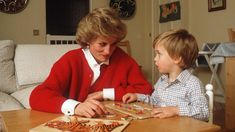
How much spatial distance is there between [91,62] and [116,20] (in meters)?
0.22

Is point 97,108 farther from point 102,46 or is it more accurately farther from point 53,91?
point 102,46

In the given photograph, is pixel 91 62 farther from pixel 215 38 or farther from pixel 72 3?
pixel 72 3

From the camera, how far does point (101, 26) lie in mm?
1209

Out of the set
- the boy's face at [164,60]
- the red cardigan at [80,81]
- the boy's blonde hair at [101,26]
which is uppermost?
the boy's blonde hair at [101,26]

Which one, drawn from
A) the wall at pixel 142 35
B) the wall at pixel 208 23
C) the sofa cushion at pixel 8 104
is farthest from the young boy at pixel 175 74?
the wall at pixel 142 35

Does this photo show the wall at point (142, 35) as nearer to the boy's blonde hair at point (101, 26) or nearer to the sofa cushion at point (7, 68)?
the sofa cushion at point (7, 68)

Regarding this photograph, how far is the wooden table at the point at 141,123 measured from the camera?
2.59 ft

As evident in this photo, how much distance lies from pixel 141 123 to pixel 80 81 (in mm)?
520

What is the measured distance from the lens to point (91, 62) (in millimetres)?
1326

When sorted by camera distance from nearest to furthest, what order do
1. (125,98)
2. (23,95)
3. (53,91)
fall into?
(53,91)
(125,98)
(23,95)

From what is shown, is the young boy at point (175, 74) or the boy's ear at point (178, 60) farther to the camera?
the boy's ear at point (178, 60)

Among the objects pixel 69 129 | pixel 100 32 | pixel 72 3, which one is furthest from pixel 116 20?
pixel 72 3

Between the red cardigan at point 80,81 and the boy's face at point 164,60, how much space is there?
0.15m

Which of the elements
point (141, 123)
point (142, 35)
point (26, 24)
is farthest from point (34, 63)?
point (142, 35)
